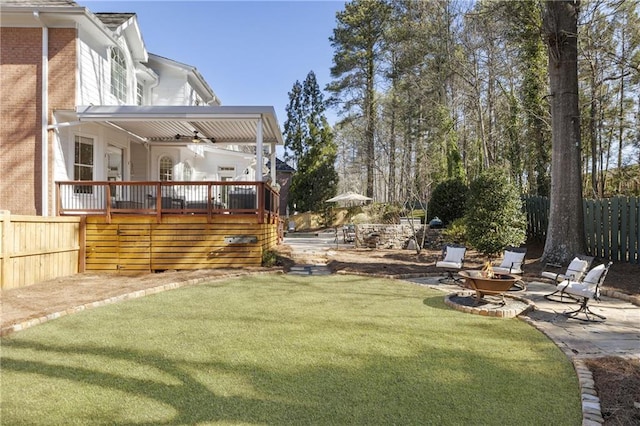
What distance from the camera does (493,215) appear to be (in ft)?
36.7

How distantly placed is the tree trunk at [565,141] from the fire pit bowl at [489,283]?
15.9 feet

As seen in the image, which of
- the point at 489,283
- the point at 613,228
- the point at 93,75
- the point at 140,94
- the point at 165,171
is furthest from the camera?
the point at 165,171

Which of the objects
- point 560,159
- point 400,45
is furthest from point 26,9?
point 400,45

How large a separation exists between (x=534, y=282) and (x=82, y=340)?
8.96 meters

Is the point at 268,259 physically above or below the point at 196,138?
below

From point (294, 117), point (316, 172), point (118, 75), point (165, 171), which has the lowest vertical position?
point (165, 171)

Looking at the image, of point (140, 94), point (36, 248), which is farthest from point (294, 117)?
point (36, 248)

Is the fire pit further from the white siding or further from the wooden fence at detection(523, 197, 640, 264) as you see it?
the white siding

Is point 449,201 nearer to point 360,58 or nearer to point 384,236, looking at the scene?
point 384,236

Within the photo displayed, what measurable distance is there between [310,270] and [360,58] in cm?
2210

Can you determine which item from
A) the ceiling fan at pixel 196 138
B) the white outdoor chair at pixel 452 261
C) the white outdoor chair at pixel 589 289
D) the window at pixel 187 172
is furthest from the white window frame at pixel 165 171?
the white outdoor chair at pixel 589 289

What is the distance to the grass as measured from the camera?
309 centimetres

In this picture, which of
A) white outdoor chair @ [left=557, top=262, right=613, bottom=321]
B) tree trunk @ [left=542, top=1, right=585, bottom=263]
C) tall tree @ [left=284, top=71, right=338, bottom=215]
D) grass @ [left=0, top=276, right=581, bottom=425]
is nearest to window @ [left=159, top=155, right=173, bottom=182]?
grass @ [left=0, top=276, right=581, bottom=425]

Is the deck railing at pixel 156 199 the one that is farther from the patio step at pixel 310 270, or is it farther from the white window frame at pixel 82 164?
the patio step at pixel 310 270
